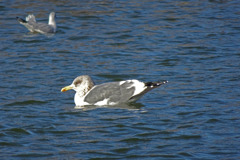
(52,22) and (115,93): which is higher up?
(52,22)

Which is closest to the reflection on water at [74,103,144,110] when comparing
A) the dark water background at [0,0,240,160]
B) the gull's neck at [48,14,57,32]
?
the dark water background at [0,0,240,160]

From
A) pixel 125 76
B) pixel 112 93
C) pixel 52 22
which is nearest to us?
pixel 112 93

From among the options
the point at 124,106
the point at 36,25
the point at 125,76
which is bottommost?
the point at 124,106

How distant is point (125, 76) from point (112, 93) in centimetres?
218

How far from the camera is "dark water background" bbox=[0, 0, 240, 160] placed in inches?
330

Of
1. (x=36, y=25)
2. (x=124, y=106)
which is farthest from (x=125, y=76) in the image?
(x=36, y=25)

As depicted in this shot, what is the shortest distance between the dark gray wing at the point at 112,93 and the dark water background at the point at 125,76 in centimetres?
22

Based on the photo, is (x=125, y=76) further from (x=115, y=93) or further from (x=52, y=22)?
(x=52, y=22)

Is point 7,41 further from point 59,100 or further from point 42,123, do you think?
point 42,123

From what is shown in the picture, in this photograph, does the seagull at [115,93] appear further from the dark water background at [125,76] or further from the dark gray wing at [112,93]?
the dark water background at [125,76]

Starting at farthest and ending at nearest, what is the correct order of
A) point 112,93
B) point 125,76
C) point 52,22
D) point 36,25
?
point 52,22
point 36,25
point 125,76
point 112,93

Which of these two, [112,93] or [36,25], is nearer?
[112,93]

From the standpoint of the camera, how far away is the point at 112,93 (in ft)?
34.8

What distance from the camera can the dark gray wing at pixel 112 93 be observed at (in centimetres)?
1062
